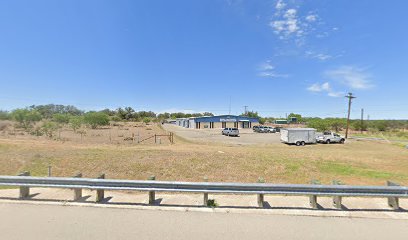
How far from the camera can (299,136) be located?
30.0 m

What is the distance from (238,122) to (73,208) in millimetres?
68597

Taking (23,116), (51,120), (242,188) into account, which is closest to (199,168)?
(242,188)

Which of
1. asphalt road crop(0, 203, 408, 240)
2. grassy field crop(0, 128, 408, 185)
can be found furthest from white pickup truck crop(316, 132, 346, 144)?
asphalt road crop(0, 203, 408, 240)

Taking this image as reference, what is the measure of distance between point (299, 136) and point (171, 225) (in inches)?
1143

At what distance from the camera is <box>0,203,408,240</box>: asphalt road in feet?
12.5

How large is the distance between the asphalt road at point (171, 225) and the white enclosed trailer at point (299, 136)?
26540 millimetres

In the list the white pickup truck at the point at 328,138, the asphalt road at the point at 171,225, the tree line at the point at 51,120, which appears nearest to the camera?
the asphalt road at the point at 171,225

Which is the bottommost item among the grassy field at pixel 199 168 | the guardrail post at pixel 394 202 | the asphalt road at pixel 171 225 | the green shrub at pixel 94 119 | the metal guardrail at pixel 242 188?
the grassy field at pixel 199 168

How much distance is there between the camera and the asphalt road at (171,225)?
3.80m

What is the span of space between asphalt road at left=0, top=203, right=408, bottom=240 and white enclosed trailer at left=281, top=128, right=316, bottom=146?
26.5 m

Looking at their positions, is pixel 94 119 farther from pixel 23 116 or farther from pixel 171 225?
pixel 171 225

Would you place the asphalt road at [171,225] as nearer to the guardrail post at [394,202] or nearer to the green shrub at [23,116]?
the guardrail post at [394,202]

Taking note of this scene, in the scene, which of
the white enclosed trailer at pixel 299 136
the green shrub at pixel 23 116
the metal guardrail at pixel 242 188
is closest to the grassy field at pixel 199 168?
the metal guardrail at pixel 242 188

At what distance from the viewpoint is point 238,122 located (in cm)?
7206
